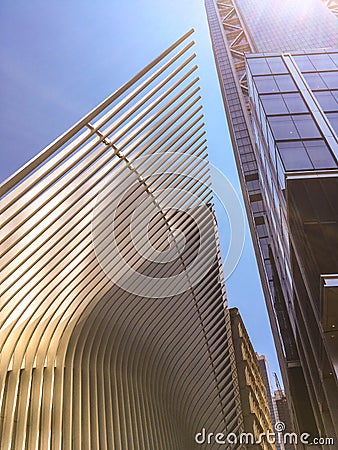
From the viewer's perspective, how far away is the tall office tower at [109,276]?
7.85 meters

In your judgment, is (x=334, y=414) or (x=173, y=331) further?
(x=173, y=331)

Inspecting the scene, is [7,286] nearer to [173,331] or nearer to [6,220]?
[6,220]

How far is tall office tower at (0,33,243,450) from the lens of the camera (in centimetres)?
785

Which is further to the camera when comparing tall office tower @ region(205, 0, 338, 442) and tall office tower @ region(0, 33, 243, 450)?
tall office tower @ region(205, 0, 338, 442)

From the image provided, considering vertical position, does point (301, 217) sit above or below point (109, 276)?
above

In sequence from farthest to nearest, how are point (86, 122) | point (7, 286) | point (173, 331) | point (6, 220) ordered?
1. point (173, 331)
2. point (86, 122)
3. point (7, 286)
4. point (6, 220)

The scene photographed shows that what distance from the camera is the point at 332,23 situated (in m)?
40.7

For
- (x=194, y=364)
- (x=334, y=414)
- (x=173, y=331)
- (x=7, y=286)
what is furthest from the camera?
(x=194, y=364)

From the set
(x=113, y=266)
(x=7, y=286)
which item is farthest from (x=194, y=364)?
(x=7, y=286)

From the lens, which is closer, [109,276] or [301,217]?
[109,276]

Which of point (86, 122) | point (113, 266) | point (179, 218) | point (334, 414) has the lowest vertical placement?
point (334, 414)

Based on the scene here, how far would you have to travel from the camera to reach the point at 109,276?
33.8 feet

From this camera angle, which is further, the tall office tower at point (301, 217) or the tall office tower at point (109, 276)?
the tall office tower at point (301, 217)

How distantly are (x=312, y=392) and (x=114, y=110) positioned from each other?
13.8 m
